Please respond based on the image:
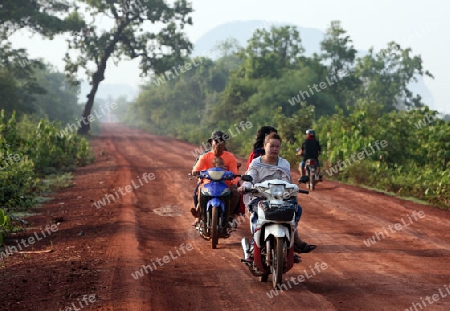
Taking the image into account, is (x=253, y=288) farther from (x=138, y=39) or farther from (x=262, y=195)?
(x=138, y=39)

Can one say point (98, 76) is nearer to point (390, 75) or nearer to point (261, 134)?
point (390, 75)

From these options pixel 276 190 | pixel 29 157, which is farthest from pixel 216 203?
pixel 29 157

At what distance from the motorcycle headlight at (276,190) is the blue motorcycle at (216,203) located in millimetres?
2421

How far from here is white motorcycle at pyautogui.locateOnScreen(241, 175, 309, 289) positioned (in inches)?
266

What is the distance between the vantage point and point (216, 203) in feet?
31.2

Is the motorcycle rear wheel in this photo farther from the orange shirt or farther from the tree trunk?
the tree trunk

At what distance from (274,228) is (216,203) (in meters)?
2.79

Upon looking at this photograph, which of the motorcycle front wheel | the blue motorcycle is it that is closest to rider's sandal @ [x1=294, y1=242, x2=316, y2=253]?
the motorcycle front wheel

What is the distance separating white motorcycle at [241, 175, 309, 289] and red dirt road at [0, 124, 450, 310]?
1.00ft

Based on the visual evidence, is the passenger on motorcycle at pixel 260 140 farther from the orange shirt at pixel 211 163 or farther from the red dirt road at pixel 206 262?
the red dirt road at pixel 206 262

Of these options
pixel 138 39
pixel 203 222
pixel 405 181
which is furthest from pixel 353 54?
pixel 203 222

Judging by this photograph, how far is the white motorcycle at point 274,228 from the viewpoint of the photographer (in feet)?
22.2

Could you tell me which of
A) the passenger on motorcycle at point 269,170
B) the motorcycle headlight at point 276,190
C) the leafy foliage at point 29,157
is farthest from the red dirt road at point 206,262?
the motorcycle headlight at point 276,190

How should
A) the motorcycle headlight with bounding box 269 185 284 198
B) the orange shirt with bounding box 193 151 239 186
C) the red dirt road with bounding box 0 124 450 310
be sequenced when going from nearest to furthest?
1. the red dirt road with bounding box 0 124 450 310
2. the motorcycle headlight with bounding box 269 185 284 198
3. the orange shirt with bounding box 193 151 239 186
